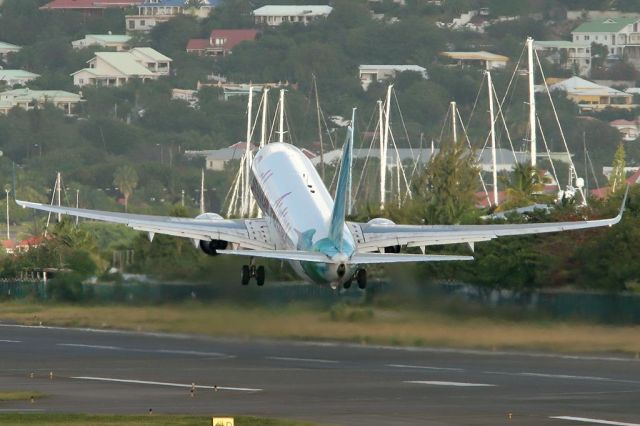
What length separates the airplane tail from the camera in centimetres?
9450

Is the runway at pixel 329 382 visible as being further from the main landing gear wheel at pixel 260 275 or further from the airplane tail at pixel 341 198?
the airplane tail at pixel 341 198

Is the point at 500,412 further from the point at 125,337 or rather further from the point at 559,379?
the point at 125,337

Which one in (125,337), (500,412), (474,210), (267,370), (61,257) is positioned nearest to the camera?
(500,412)

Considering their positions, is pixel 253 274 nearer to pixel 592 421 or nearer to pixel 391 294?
pixel 391 294

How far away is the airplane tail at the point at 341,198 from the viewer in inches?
3720

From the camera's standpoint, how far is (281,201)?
348 ft

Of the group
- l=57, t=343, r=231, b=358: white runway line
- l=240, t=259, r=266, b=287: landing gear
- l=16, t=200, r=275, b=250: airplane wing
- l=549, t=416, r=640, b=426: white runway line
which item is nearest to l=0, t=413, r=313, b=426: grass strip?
l=549, t=416, r=640, b=426: white runway line

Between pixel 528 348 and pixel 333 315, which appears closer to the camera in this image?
pixel 528 348

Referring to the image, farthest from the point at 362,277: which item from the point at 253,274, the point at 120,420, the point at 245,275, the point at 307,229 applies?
the point at 120,420

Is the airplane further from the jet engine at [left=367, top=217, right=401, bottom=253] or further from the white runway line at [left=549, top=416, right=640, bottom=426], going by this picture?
the white runway line at [left=549, top=416, right=640, bottom=426]

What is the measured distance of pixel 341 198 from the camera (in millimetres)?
95125

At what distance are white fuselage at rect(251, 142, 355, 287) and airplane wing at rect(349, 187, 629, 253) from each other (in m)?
2.04

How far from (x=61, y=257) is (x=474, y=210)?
114 ft

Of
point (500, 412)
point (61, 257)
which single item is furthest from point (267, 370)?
point (61, 257)
